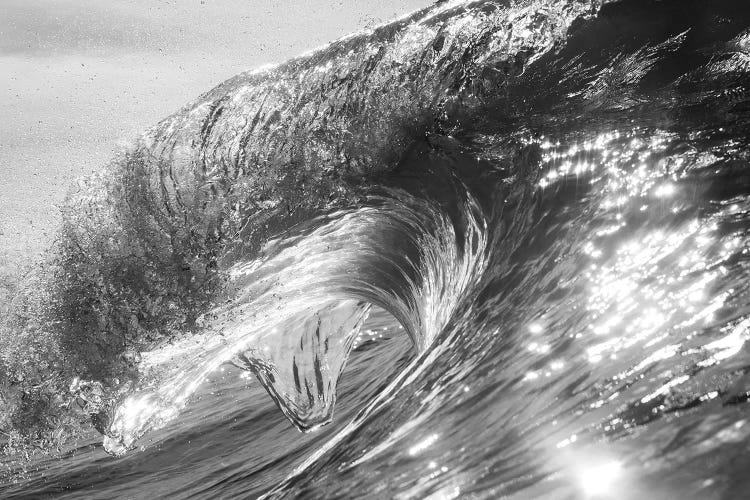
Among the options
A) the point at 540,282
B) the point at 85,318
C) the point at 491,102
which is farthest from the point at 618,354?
the point at 85,318

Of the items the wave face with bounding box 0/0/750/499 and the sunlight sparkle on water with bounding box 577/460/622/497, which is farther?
the wave face with bounding box 0/0/750/499

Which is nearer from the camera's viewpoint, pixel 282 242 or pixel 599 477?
pixel 599 477

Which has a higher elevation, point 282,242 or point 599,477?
point 599,477

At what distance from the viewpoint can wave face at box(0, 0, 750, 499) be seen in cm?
189

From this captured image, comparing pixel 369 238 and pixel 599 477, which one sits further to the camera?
pixel 369 238

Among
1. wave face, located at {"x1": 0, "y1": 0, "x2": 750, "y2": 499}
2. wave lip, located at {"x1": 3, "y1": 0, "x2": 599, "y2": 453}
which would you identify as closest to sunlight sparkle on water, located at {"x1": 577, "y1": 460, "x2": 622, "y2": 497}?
wave face, located at {"x1": 0, "y1": 0, "x2": 750, "y2": 499}

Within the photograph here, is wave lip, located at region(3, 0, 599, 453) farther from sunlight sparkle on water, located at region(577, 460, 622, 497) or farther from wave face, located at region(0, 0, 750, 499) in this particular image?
sunlight sparkle on water, located at region(577, 460, 622, 497)

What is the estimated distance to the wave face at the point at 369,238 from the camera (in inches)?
74.5

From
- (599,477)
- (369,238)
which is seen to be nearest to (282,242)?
(369,238)

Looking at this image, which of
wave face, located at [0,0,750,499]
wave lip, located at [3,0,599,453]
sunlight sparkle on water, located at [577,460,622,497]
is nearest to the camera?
sunlight sparkle on water, located at [577,460,622,497]

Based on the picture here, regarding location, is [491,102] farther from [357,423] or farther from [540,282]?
[357,423]

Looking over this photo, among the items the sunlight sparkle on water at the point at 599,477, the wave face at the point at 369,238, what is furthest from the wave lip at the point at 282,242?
the sunlight sparkle on water at the point at 599,477

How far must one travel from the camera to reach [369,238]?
3920 mm

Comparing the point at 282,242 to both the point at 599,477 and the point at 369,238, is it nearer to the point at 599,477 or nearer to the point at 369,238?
the point at 369,238
